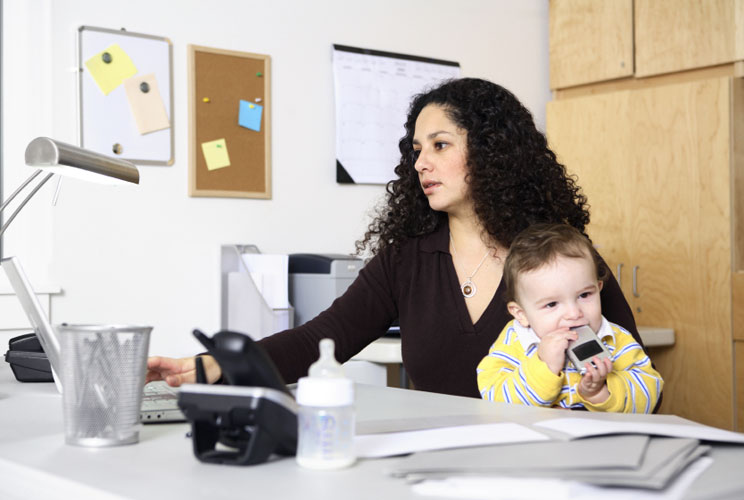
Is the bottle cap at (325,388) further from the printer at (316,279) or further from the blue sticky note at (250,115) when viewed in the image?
the blue sticky note at (250,115)

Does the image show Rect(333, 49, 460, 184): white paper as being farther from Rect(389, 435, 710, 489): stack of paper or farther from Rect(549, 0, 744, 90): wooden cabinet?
Rect(389, 435, 710, 489): stack of paper

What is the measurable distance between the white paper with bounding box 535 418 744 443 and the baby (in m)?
0.41

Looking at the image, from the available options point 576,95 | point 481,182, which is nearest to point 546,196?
point 481,182

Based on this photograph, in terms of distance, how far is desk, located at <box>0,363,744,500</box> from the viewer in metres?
0.71

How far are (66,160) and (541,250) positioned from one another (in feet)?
2.71

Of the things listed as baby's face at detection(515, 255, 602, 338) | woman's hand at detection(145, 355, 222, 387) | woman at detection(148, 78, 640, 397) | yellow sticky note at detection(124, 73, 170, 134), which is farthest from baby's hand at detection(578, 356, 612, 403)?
yellow sticky note at detection(124, 73, 170, 134)

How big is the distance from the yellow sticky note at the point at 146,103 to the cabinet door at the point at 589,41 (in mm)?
1828

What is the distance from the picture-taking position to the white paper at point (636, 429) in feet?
2.76

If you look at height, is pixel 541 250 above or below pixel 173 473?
above

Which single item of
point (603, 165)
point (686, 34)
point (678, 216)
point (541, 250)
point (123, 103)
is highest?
point (686, 34)

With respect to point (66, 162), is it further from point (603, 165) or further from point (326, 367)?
point (603, 165)

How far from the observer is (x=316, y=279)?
2701 mm

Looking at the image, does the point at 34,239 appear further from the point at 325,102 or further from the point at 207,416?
the point at 207,416

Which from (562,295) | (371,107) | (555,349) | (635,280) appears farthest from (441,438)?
(635,280)
